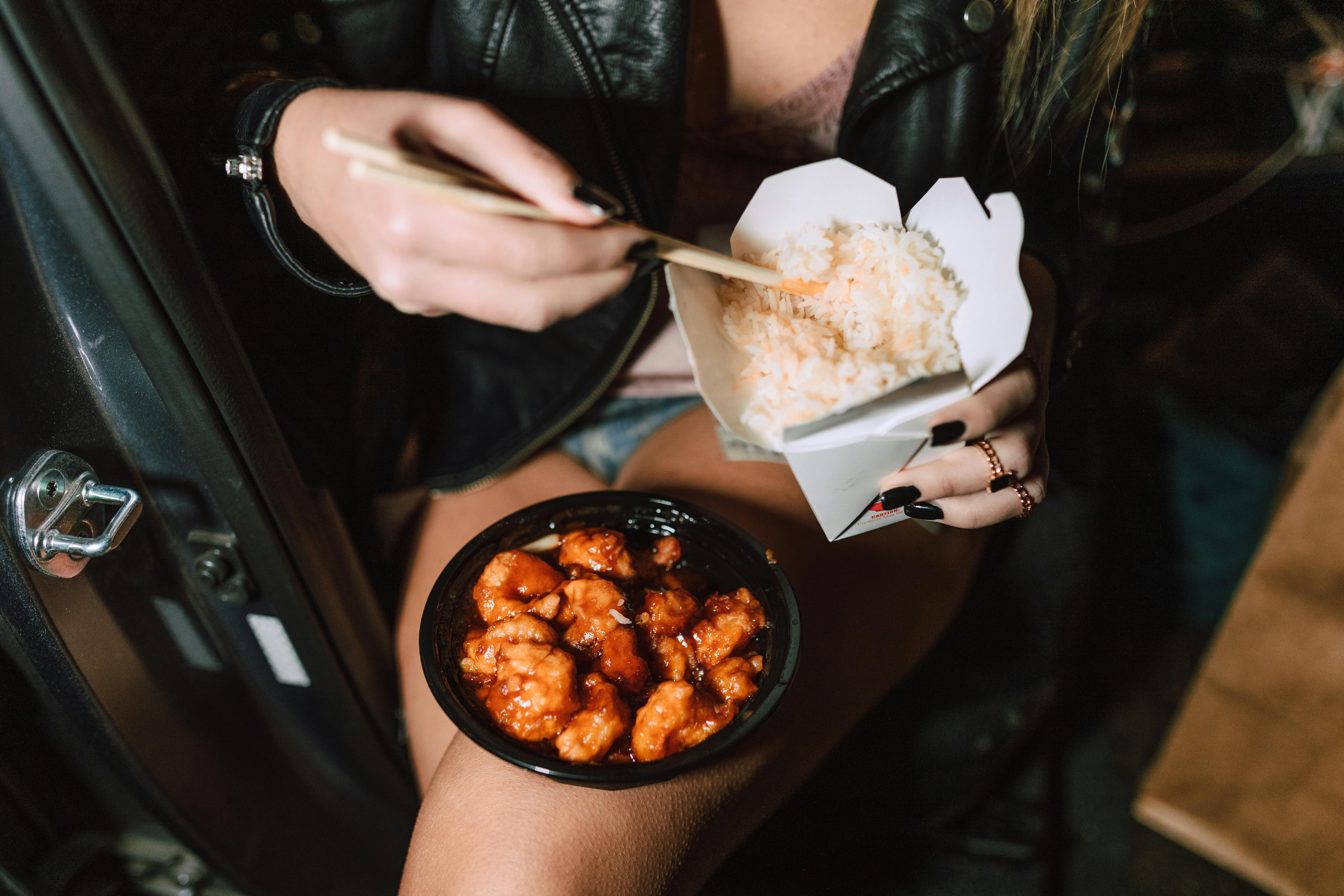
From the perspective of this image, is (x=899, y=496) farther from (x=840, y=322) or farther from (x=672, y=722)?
(x=672, y=722)

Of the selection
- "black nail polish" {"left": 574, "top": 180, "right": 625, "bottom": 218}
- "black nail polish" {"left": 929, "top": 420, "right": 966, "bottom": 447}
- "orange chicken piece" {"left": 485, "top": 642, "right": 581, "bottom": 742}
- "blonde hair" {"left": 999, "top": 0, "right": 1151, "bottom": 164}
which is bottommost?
"orange chicken piece" {"left": 485, "top": 642, "right": 581, "bottom": 742}

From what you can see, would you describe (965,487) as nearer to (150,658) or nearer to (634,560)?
(634,560)

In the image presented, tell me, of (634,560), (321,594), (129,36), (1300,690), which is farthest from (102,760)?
(1300,690)

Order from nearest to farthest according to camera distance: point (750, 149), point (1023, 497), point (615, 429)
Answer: point (1023, 497)
point (750, 149)
point (615, 429)

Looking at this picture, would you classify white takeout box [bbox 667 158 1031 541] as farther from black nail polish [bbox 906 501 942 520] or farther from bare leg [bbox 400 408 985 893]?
bare leg [bbox 400 408 985 893]

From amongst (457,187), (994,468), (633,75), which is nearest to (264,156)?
(457,187)

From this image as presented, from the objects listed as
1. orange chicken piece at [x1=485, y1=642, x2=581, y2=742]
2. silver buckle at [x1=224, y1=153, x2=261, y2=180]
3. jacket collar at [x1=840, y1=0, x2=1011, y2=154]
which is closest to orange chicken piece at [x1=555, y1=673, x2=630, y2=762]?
orange chicken piece at [x1=485, y1=642, x2=581, y2=742]
